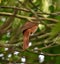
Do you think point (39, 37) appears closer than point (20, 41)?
Yes

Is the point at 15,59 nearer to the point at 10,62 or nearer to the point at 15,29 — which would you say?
the point at 10,62

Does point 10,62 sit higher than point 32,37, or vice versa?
point 32,37

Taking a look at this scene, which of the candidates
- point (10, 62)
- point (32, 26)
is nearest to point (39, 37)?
point (32, 26)

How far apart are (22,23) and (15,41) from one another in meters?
0.30

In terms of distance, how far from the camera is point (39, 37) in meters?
1.99

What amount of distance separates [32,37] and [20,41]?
127 millimetres

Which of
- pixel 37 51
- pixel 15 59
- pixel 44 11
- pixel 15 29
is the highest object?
pixel 44 11

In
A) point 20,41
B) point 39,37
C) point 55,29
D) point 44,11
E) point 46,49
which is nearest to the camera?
point 55,29

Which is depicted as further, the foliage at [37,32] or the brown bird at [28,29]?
the brown bird at [28,29]

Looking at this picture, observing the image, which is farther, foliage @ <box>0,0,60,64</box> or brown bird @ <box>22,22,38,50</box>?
brown bird @ <box>22,22,38,50</box>

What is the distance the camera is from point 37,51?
1989mm

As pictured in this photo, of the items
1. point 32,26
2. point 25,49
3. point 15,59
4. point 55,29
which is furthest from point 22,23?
point 55,29

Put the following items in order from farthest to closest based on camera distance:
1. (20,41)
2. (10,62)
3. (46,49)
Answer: (10,62) → (20,41) → (46,49)

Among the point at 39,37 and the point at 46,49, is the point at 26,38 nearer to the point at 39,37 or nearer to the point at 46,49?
the point at 39,37
